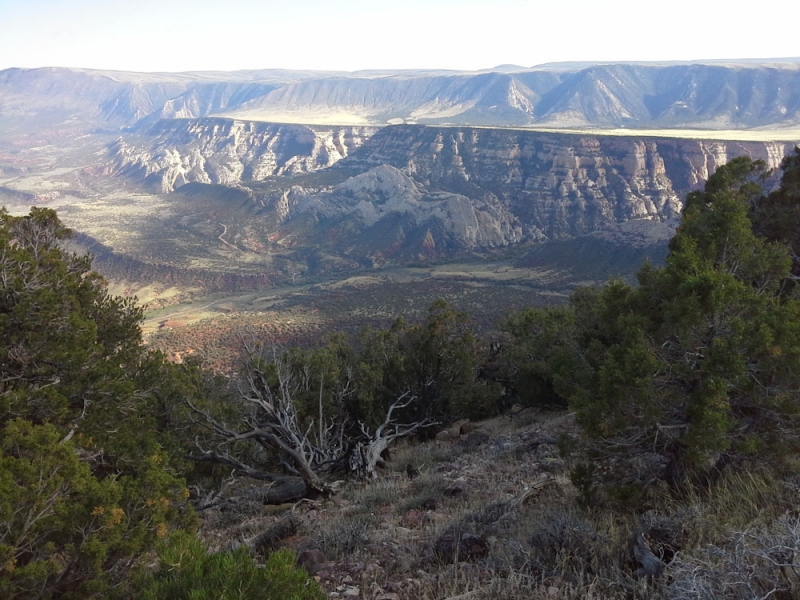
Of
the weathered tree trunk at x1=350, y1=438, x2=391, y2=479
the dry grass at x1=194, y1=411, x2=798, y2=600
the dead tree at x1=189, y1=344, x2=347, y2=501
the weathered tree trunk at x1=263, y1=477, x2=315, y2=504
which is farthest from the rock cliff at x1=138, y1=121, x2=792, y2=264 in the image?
the dry grass at x1=194, y1=411, x2=798, y2=600

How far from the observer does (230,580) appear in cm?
352

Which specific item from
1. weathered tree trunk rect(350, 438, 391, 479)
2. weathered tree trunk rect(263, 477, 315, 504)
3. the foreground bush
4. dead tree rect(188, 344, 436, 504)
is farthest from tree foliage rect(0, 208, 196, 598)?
weathered tree trunk rect(350, 438, 391, 479)

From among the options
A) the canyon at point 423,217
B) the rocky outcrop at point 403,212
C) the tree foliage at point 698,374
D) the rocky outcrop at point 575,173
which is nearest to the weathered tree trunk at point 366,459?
the tree foliage at point 698,374

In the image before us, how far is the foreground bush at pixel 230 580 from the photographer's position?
11.6ft

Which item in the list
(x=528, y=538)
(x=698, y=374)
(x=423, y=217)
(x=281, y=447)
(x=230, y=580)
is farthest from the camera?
(x=423, y=217)

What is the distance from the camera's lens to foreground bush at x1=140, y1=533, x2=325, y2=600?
3.55m

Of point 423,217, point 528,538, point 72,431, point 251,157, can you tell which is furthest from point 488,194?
point 528,538

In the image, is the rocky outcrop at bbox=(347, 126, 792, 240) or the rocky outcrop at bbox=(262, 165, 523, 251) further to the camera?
the rocky outcrop at bbox=(262, 165, 523, 251)

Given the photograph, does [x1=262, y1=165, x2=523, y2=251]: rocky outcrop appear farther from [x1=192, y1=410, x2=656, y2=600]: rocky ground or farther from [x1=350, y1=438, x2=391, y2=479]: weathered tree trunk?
[x1=192, y1=410, x2=656, y2=600]: rocky ground

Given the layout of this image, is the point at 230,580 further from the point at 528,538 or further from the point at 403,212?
the point at 403,212

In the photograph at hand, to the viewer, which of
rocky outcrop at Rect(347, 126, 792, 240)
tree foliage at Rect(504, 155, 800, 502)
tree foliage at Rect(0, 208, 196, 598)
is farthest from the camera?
rocky outcrop at Rect(347, 126, 792, 240)

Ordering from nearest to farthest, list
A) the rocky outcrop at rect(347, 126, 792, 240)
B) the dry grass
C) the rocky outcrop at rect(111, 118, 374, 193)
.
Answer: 1. the dry grass
2. the rocky outcrop at rect(347, 126, 792, 240)
3. the rocky outcrop at rect(111, 118, 374, 193)

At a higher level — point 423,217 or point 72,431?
point 72,431

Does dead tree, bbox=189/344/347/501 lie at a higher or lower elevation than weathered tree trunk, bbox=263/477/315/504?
higher
